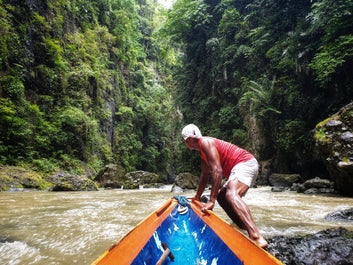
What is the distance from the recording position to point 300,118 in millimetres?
12438

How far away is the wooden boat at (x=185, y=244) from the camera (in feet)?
4.93

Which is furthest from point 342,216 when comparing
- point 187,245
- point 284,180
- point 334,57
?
point 284,180

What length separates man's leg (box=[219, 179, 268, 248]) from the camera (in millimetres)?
2285

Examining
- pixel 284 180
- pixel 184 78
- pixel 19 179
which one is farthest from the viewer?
pixel 184 78

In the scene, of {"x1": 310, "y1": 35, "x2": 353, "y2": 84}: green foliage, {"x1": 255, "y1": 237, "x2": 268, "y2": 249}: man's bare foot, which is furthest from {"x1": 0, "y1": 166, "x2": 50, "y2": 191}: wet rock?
{"x1": 310, "y1": 35, "x2": 353, "y2": 84}: green foliage

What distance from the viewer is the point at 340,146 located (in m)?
7.06

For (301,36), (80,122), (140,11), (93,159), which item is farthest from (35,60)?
(140,11)

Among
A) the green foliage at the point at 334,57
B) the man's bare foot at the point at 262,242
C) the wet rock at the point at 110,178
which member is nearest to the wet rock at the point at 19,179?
the wet rock at the point at 110,178

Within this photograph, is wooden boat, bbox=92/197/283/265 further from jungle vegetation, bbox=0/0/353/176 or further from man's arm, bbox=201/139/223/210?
jungle vegetation, bbox=0/0/353/176

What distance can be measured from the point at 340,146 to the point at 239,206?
5.84 m

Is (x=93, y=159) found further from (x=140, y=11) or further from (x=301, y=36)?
Result: (x=140, y=11)

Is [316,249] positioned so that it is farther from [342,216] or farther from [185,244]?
[342,216]

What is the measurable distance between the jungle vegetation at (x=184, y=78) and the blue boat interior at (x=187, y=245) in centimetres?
894

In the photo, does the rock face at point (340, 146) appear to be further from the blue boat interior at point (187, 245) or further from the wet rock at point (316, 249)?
the blue boat interior at point (187, 245)
